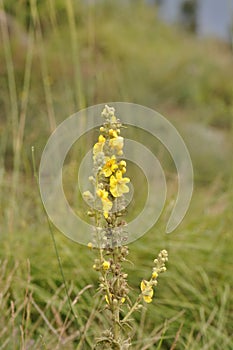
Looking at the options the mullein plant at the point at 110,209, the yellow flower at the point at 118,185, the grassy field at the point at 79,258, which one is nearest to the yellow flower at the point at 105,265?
the mullein plant at the point at 110,209

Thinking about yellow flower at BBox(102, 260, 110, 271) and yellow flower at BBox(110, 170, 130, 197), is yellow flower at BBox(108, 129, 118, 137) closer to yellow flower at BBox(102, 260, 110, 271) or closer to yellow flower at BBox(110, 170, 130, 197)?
yellow flower at BBox(110, 170, 130, 197)

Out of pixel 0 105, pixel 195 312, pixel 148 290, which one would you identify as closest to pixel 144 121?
pixel 0 105

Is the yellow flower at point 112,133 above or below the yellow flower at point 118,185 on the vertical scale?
above

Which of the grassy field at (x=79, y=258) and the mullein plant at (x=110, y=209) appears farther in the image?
the grassy field at (x=79, y=258)

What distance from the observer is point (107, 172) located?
0.87m

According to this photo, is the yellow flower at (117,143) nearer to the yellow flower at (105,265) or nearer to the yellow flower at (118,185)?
the yellow flower at (118,185)

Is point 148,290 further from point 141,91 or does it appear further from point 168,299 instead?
point 141,91

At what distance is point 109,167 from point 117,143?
1.5 inches

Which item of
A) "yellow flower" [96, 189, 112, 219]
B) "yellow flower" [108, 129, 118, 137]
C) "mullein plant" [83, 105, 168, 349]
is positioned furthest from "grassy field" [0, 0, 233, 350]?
"yellow flower" [108, 129, 118, 137]

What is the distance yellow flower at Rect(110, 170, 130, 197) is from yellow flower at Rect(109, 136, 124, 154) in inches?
1.4

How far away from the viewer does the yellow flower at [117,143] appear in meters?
0.87

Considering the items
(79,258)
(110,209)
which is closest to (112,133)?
(110,209)

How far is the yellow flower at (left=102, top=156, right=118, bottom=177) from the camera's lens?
0.87 m

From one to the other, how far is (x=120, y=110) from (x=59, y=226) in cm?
147
